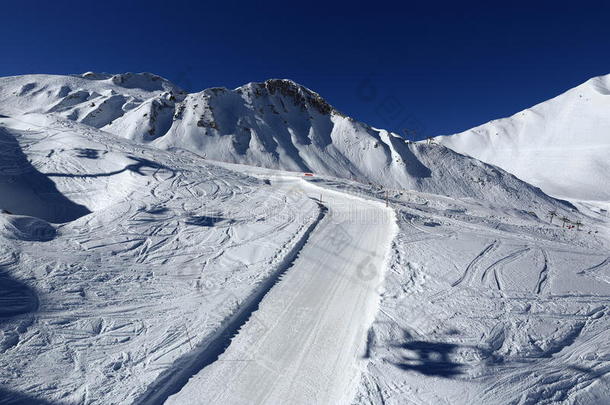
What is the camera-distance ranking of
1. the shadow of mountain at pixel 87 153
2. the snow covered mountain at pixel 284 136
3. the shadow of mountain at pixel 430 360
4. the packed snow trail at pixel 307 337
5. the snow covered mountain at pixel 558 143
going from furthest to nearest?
1. the snow covered mountain at pixel 558 143
2. the snow covered mountain at pixel 284 136
3. the shadow of mountain at pixel 87 153
4. the shadow of mountain at pixel 430 360
5. the packed snow trail at pixel 307 337

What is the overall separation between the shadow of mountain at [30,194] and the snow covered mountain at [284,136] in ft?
84.1

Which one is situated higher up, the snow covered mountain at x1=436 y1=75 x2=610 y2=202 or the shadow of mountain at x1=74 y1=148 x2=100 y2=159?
the snow covered mountain at x1=436 y1=75 x2=610 y2=202

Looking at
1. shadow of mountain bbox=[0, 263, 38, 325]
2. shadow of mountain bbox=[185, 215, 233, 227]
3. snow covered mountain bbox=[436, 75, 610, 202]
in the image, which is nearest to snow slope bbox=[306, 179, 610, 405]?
shadow of mountain bbox=[185, 215, 233, 227]

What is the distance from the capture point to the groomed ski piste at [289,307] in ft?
18.9

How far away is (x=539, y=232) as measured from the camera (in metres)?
15.1

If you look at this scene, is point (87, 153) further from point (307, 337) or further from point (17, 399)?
point (307, 337)

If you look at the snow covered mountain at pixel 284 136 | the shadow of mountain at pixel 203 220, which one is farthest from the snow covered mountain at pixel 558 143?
the shadow of mountain at pixel 203 220

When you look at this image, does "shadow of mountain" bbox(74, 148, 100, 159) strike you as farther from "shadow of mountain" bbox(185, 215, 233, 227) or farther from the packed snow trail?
the packed snow trail

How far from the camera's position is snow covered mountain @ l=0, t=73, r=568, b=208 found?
45062 mm

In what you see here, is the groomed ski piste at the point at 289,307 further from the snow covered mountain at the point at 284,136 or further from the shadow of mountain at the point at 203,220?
the snow covered mountain at the point at 284,136

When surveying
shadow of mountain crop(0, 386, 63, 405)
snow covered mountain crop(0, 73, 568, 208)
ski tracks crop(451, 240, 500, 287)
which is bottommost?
shadow of mountain crop(0, 386, 63, 405)

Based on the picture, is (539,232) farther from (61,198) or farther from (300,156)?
(300,156)

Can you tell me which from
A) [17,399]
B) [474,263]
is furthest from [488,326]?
[17,399]

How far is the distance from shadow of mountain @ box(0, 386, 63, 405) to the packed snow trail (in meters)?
2.05
